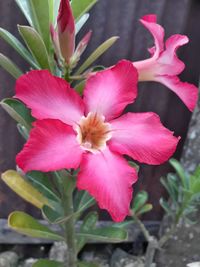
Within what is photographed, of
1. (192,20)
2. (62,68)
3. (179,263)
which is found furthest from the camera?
(179,263)

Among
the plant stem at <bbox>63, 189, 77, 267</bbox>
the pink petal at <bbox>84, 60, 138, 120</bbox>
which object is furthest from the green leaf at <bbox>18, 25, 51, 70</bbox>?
the plant stem at <bbox>63, 189, 77, 267</bbox>

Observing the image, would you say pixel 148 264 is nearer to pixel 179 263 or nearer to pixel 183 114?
pixel 179 263

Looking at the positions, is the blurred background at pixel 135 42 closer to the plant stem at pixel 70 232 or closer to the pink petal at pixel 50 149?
the plant stem at pixel 70 232

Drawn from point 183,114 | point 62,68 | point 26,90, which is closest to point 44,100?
point 26,90

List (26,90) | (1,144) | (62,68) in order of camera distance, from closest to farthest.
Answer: (26,90)
(62,68)
(1,144)

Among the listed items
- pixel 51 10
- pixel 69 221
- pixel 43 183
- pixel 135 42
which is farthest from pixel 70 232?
pixel 135 42

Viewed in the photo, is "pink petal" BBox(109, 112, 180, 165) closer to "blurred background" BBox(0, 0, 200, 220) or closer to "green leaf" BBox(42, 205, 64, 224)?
"green leaf" BBox(42, 205, 64, 224)
